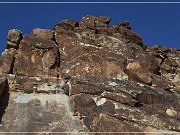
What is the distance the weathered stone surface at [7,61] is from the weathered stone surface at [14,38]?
1.24 ft

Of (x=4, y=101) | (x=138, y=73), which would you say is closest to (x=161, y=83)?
(x=138, y=73)

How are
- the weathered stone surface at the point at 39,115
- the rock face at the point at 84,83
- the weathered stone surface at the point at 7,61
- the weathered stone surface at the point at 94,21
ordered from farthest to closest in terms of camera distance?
the weathered stone surface at the point at 94,21 → the weathered stone surface at the point at 7,61 → the rock face at the point at 84,83 → the weathered stone surface at the point at 39,115

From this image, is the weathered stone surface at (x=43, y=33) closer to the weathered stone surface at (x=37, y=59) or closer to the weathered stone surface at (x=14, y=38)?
the weathered stone surface at (x=14, y=38)

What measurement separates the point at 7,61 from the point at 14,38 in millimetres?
2269

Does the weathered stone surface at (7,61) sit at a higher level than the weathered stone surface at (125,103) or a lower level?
higher

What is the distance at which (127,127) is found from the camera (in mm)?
21094

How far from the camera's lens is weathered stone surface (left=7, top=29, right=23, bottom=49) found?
2975 centimetres

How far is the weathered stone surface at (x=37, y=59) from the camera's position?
92.6 feet

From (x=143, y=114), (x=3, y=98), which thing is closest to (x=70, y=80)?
(x=3, y=98)

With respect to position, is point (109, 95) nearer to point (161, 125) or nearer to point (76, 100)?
point (76, 100)

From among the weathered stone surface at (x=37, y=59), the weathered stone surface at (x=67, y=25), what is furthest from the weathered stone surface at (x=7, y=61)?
the weathered stone surface at (x=67, y=25)

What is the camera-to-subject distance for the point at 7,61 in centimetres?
2847

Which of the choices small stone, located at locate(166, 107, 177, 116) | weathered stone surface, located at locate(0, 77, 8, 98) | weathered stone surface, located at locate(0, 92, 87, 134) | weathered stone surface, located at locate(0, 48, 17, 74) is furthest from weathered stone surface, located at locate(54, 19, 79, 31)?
small stone, located at locate(166, 107, 177, 116)

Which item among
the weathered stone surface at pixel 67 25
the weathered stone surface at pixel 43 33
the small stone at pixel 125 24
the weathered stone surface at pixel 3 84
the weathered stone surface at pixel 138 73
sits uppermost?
the small stone at pixel 125 24
